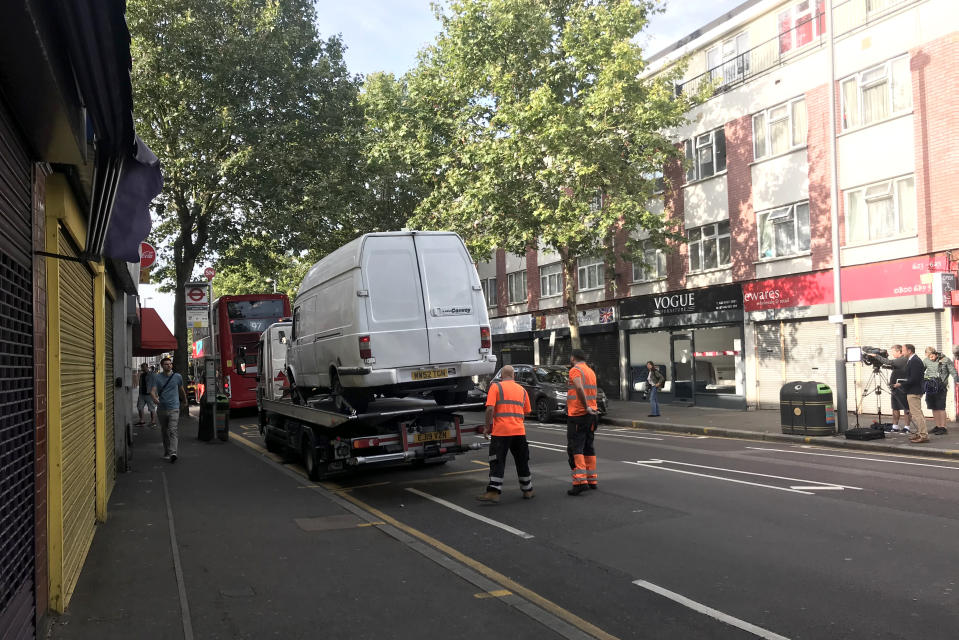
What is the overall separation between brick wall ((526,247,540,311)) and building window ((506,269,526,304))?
0.71 metres

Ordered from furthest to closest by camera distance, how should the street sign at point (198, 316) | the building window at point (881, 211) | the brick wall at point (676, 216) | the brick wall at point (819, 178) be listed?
the brick wall at point (676, 216)
the brick wall at point (819, 178)
the street sign at point (198, 316)
the building window at point (881, 211)

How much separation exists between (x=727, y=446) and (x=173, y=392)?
1039 cm

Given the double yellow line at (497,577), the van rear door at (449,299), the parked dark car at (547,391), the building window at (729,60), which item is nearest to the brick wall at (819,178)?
the building window at (729,60)

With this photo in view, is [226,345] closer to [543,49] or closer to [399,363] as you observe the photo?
[543,49]

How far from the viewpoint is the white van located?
1013cm

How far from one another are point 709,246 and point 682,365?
3.98m

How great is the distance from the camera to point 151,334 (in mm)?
21875

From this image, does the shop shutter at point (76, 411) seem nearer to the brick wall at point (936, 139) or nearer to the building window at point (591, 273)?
the brick wall at point (936, 139)

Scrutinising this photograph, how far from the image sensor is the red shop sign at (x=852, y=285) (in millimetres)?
17609

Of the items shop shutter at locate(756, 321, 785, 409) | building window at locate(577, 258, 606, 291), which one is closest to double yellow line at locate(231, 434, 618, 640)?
shop shutter at locate(756, 321, 785, 409)

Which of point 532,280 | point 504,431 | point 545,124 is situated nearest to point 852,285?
point 545,124

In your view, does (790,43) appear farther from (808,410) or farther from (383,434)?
(383,434)

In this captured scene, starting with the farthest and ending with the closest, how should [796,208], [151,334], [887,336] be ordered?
[151,334] → [796,208] → [887,336]

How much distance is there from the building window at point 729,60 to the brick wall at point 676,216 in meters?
2.89
